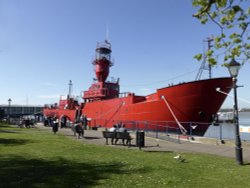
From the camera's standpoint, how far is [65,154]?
13.2 metres

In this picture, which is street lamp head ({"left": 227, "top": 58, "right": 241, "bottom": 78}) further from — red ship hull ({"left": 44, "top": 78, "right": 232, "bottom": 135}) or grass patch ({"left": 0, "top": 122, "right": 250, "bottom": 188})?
red ship hull ({"left": 44, "top": 78, "right": 232, "bottom": 135})

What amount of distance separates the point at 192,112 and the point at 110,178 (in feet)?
57.6

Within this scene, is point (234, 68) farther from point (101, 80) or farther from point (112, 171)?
point (101, 80)

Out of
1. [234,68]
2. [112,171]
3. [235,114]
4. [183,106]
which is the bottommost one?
[112,171]

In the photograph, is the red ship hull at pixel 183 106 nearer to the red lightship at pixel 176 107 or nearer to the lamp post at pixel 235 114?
the red lightship at pixel 176 107

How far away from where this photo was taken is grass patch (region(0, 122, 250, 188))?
8.06 m

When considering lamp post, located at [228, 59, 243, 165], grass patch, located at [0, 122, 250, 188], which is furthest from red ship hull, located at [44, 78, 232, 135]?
grass patch, located at [0, 122, 250, 188]

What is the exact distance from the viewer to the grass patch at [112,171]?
26.5 ft

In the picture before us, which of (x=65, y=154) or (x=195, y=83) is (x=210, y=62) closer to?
(x=65, y=154)

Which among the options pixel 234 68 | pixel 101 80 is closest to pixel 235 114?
Answer: pixel 234 68

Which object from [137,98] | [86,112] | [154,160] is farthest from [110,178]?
[86,112]

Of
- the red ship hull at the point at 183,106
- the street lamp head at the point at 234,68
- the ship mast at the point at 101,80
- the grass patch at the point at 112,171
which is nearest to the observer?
the grass patch at the point at 112,171

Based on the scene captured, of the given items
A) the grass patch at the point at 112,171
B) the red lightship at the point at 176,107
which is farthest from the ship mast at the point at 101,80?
the grass patch at the point at 112,171

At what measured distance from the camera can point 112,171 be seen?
961 centimetres
